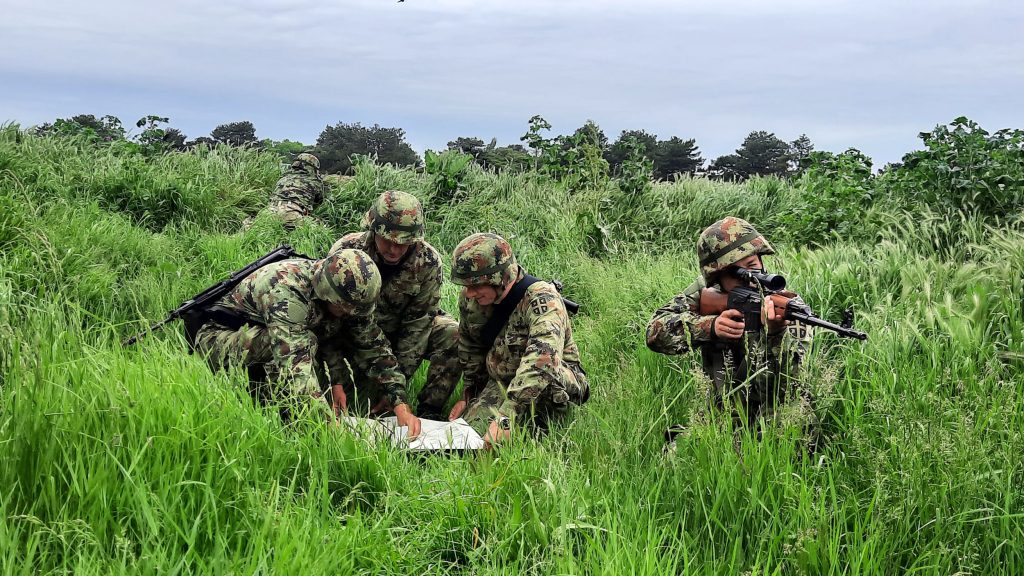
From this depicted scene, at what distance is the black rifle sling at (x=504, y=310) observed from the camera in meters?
4.98

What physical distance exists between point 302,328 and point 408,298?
1241mm

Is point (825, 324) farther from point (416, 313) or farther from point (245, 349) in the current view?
point (245, 349)

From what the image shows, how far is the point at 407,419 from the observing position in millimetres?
4645

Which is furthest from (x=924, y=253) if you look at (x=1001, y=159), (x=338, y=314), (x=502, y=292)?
(x=338, y=314)

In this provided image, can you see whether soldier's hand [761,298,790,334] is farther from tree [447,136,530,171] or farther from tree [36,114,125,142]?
tree [36,114,125,142]

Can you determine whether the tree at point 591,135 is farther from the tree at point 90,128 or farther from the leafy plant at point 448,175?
the tree at point 90,128

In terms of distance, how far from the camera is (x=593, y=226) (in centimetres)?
902

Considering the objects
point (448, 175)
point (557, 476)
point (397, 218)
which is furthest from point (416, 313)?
point (448, 175)

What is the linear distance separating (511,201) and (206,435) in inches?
302

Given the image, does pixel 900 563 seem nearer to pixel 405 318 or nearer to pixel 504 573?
pixel 504 573

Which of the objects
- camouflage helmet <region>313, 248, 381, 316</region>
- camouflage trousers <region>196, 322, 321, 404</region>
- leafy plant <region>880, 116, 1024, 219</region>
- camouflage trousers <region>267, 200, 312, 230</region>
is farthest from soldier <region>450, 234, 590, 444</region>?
camouflage trousers <region>267, 200, 312, 230</region>

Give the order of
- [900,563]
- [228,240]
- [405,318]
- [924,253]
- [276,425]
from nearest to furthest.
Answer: [900,563]
[276,425]
[405,318]
[924,253]
[228,240]

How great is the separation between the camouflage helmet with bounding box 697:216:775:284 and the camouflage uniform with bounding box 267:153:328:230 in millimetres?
6581

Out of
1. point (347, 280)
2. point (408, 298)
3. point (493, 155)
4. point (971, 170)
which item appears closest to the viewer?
point (347, 280)
